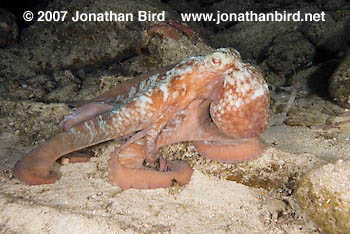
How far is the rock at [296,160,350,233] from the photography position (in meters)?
1.92

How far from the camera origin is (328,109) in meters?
4.30

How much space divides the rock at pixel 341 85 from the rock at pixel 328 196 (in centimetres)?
269

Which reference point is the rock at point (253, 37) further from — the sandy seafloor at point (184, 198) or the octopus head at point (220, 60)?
the octopus head at point (220, 60)

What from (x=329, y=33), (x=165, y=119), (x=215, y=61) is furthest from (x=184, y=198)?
(x=329, y=33)

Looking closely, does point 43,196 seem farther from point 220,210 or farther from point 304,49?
point 304,49

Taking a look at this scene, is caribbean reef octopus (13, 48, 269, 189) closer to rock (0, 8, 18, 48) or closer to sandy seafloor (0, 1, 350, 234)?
sandy seafloor (0, 1, 350, 234)

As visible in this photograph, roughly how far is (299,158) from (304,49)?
16.8 ft

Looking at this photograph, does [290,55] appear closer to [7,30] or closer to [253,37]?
[253,37]

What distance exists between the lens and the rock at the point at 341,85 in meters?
4.34

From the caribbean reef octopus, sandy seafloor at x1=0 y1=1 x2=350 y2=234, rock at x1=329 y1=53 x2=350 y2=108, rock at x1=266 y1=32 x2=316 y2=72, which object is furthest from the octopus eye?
rock at x1=266 y1=32 x2=316 y2=72

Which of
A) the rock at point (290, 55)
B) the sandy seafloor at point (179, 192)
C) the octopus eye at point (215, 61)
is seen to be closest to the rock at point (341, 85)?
the sandy seafloor at point (179, 192)

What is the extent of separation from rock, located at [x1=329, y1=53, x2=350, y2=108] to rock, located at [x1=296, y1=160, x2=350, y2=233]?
2.69 metres

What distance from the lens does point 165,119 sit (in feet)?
8.27

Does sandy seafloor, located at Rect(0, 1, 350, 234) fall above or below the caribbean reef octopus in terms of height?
below
